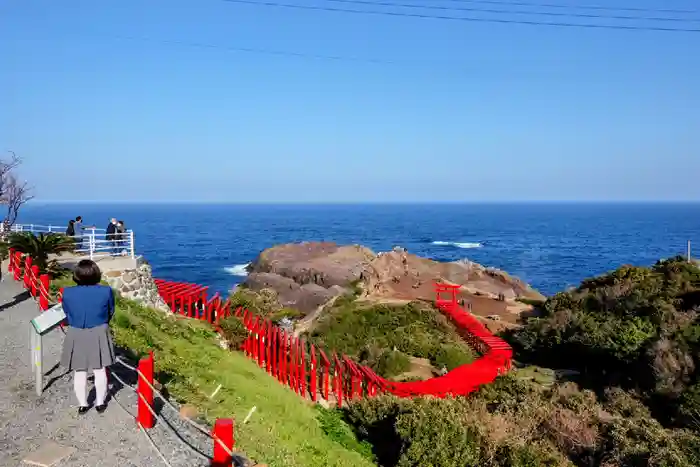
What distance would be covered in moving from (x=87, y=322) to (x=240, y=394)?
5515mm

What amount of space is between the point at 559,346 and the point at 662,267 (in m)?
9.77

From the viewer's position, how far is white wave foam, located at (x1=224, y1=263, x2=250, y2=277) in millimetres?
65188

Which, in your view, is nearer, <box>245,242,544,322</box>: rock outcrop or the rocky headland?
the rocky headland

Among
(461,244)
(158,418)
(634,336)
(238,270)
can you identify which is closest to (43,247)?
(158,418)

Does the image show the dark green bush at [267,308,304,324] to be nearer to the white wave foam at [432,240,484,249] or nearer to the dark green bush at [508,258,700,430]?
the dark green bush at [508,258,700,430]

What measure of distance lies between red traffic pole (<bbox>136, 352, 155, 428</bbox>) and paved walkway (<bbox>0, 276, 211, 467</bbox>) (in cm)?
15

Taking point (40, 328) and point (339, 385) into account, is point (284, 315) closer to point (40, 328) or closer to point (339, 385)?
point (339, 385)

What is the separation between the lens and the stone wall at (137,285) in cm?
1686

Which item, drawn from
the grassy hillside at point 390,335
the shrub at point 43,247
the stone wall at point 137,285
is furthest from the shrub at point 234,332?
the shrub at point 43,247

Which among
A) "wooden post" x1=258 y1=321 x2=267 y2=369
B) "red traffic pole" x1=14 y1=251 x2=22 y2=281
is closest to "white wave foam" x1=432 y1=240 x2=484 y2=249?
"wooden post" x1=258 y1=321 x2=267 y2=369

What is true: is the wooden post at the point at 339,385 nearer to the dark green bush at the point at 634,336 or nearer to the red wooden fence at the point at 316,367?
the red wooden fence at the point at 316,367

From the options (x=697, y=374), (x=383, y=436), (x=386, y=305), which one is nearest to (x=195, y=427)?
(x=383, y=436)

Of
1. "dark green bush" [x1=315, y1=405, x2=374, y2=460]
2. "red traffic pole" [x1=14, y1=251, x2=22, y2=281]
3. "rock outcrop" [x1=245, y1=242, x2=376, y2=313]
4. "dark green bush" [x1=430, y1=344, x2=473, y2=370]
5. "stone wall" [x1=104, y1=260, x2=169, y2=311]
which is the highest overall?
"red traffic pole" [x1=14, y1=251, x2=22, y2=281]

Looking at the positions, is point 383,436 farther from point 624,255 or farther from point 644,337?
point 624,255
